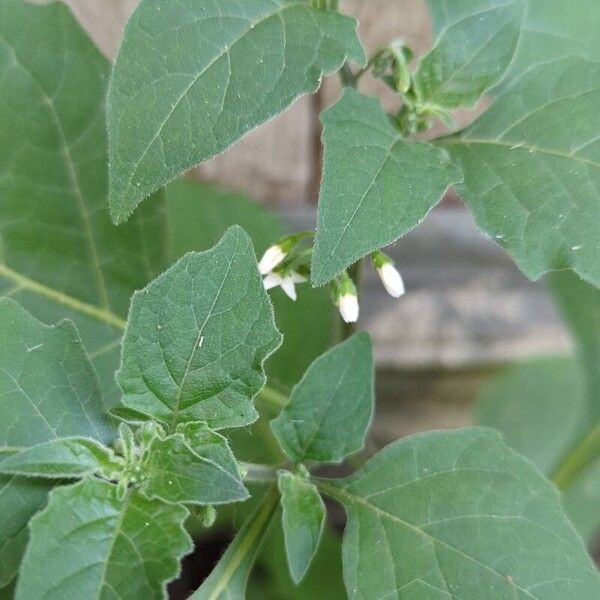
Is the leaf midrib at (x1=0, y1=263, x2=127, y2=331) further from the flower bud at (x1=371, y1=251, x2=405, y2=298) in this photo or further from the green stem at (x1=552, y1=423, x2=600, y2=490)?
the green stem at (x1=552, y1=423, x2=600, y2=490)

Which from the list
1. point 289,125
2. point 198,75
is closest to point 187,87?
point 198,75

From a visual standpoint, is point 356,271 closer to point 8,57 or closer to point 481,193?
point 481,193

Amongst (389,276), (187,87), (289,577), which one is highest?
(187,87)

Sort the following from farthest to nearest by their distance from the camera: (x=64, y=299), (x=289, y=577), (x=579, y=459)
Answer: (x=289, y=577) → (x=579, y=459) → (x=64, y=299)

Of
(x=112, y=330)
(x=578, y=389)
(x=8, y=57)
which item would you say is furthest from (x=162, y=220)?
(x=578, y=389)

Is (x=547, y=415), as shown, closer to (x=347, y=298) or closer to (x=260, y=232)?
(x=260, y=232)

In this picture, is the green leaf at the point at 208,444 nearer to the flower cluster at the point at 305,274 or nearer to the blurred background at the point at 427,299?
the flower cluster at the point at 305,274

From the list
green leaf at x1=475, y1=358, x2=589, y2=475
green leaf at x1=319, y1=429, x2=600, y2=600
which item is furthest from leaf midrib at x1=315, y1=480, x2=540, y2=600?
green leaf at x1=475, y1=358, x2=589, y2=475
